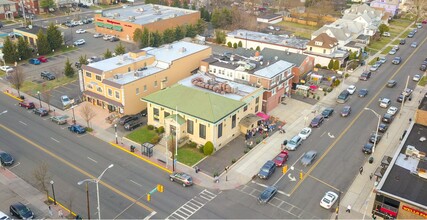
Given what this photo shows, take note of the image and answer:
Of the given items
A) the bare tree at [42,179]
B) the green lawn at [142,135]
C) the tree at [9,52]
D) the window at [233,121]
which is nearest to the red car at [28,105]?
the green lawn at [142,135]

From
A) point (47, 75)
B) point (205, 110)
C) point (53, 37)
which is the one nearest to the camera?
point (205, 110)

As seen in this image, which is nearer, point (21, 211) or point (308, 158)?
point (21, 211)

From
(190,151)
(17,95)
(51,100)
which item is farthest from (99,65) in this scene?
(190,151)

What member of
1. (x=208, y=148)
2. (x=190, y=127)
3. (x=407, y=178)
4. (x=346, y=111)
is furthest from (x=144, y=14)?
(x=407, y=178)

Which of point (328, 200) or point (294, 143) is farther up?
point (294, 143)

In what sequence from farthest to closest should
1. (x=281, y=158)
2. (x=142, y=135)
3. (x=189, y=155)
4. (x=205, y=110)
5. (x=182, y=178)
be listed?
(x=142, y=135) → (x=205, y=110) → (x=189, y=155) → (x=281, y=158) → (x=182, y=178)

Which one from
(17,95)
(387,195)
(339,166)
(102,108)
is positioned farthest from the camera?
(17,95)

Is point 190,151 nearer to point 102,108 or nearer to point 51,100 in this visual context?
point 102,108

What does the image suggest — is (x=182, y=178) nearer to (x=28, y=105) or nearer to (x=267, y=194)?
(x=267, y=194)
